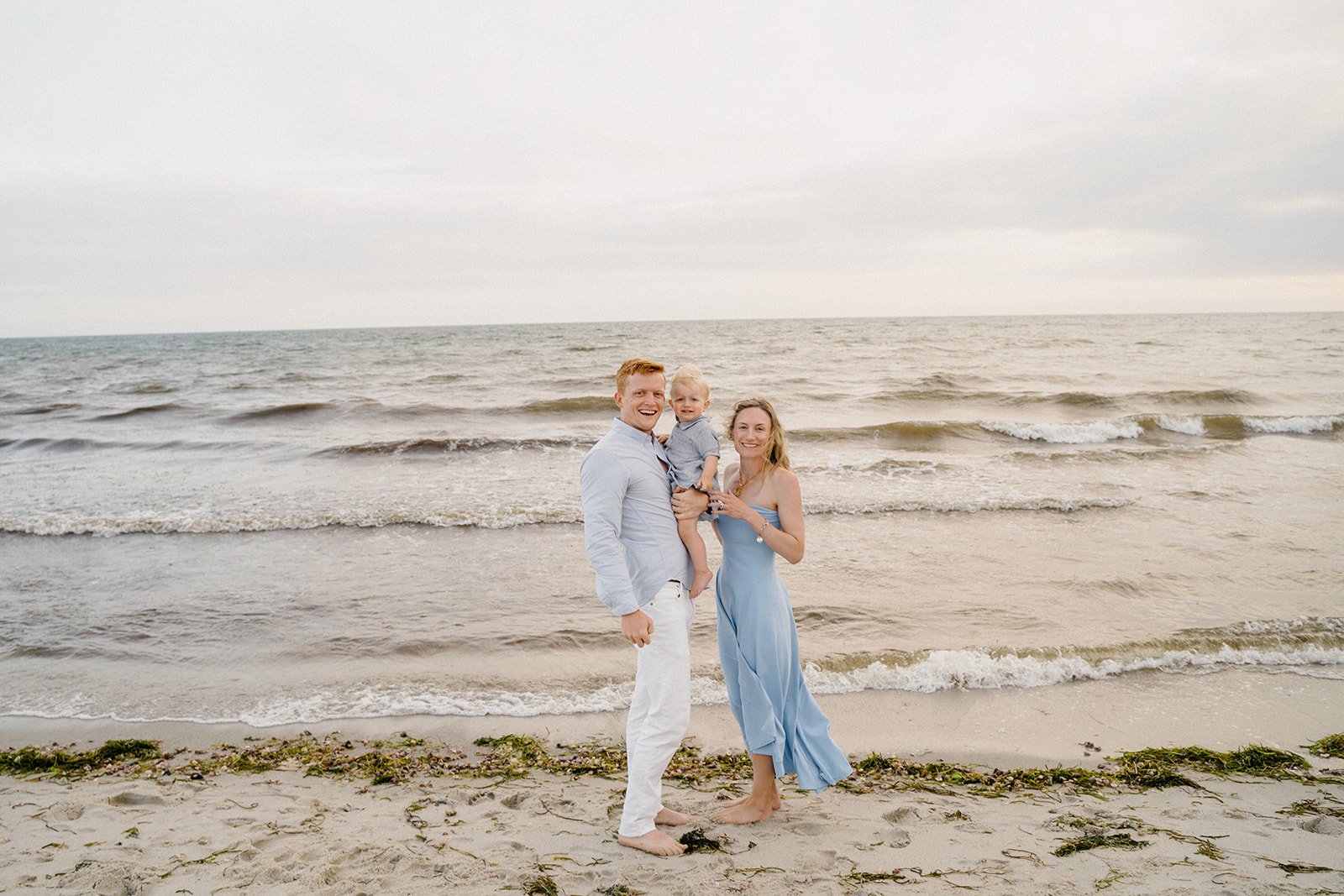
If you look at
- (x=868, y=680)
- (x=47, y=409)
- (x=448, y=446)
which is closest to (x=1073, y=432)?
(x=868, y=680)

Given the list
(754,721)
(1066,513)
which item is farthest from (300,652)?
(1066,513)

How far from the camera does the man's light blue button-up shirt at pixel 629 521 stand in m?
3.33

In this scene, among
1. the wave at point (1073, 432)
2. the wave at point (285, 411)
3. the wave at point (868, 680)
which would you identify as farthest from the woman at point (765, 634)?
the wave at point (285, 411)

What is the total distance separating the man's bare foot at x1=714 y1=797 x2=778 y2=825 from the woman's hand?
5.24 feet

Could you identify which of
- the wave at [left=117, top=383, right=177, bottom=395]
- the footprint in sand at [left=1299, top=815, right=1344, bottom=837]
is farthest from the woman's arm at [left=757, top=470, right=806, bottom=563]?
the wave at [left=117, top=383, right=177, bottom=395]

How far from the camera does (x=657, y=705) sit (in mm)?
3523

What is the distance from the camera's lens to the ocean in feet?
19.8

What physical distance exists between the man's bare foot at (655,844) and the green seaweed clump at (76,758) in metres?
3.57

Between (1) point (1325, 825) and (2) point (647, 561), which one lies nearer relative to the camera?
(2) point (647, 561)

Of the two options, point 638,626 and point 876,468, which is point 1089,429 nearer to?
point 876,468

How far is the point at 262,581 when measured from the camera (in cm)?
848

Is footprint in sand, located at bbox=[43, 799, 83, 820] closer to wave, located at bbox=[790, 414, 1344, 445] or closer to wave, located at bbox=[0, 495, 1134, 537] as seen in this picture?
wave, located at bbox=[0, 495, 1134, 537]

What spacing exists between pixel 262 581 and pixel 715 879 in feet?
23.7

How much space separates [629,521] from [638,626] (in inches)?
20.6
